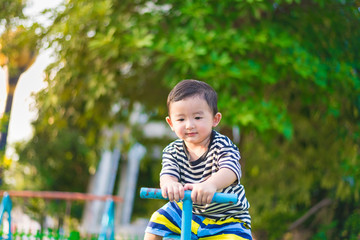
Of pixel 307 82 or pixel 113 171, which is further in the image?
pixel 113 171

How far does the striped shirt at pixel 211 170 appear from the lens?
2.69 m

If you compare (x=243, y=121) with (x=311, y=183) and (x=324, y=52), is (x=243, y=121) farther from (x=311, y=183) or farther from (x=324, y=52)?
(x=311, y=183)

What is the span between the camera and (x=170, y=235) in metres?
2.73

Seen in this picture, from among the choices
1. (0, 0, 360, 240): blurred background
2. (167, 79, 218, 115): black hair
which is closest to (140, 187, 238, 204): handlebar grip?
(167, 79, 218, 115): black hair

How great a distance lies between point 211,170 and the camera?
271 centimetres

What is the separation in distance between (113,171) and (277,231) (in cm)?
759

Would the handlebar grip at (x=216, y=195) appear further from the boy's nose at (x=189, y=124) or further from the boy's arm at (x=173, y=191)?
the boy's nose at (x=189, y=124)

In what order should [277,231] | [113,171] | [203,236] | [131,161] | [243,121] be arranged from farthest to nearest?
[131,161] < [113,171] < [277,231] < [243,121] < [203,236]

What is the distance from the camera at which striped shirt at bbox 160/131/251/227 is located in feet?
8.83

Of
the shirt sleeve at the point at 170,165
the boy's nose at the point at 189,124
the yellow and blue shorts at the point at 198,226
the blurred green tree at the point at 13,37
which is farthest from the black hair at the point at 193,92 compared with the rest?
the blurred green tree at the point at 13,37

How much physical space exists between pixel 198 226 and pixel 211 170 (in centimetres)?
33

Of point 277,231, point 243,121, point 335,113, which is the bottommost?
point 277,231

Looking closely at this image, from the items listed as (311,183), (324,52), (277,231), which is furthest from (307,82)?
(277,231)

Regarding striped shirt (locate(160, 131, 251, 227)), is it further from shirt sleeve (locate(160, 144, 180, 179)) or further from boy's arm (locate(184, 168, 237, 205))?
boy's arm (locate(184, 168, 237, 205))
